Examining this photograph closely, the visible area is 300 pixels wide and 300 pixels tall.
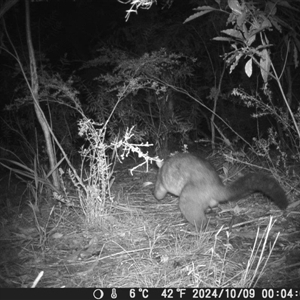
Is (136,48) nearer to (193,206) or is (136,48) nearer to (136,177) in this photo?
(136,177)

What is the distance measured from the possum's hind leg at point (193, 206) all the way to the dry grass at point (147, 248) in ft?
0.37

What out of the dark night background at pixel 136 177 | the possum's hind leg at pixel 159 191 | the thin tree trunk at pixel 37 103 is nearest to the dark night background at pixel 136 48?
the dark night background at pixel 136 177

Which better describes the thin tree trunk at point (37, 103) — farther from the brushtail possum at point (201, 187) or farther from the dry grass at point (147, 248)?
the brushtail possum at point (201, 187)

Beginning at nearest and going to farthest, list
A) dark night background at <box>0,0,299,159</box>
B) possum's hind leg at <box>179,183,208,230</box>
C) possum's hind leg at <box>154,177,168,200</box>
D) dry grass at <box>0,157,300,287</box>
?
dry grass at <box>0,157,300,287</box>, possum's hind leg at <box>179,183,208,230</box>, possum's hind leg at <box>154,177,168,200</box>, dark night background at <box>0,0,299,159</box>

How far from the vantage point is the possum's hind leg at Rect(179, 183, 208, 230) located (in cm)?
416

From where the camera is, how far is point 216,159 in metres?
6.59

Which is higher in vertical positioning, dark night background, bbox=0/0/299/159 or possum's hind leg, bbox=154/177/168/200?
dark night background, bbox=0/0/299/159

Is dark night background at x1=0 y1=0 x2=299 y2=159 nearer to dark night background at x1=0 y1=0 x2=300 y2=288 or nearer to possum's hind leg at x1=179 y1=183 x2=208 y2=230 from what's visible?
dark night background at x1=0 y1=0 x2=300 y2=288

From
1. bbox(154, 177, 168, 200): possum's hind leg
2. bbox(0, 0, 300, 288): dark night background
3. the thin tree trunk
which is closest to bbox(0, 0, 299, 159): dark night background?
bbox(0, 0, 300, 288): dark night background


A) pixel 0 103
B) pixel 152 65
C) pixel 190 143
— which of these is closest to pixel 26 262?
pixel 152 65

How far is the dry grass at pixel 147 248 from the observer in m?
3.15

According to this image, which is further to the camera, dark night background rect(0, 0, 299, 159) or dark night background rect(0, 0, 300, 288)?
dark night background rect(0, 0, 299, 159)

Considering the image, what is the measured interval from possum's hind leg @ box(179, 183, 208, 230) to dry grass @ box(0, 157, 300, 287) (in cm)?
11

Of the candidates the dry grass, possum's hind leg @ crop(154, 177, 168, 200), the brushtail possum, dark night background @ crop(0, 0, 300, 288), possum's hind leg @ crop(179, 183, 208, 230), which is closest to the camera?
the dry grass
